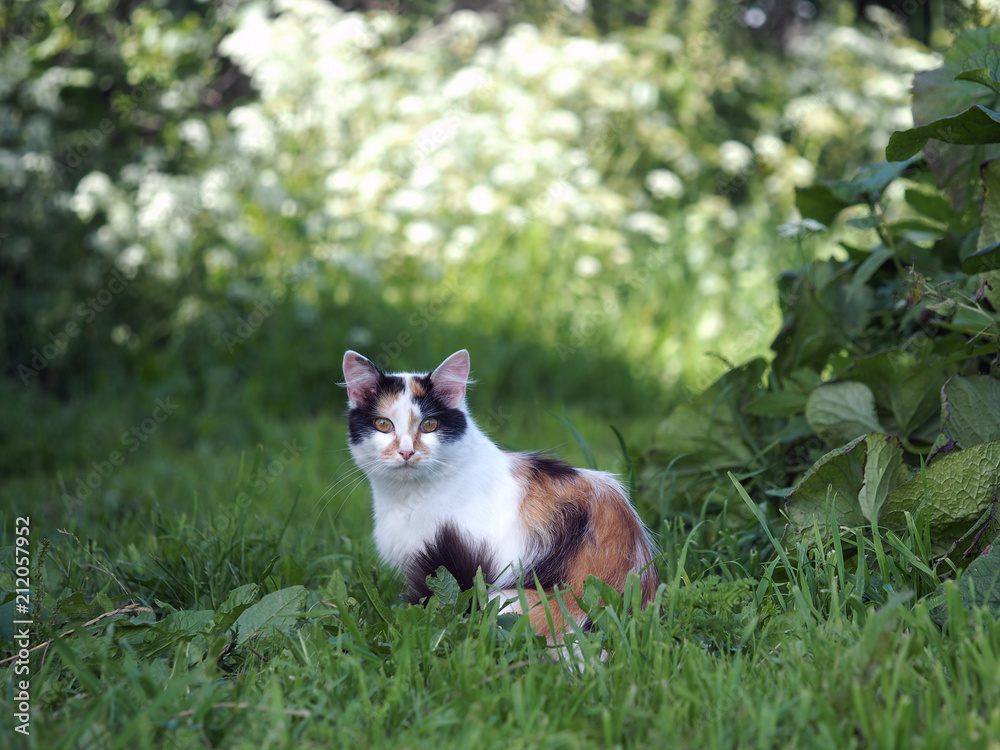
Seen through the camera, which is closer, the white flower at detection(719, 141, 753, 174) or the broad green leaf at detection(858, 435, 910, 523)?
the broad green leaf at detection(858, 435, 910, 523)

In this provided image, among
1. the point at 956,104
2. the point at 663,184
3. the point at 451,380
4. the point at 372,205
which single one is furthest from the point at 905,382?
the point at 372,205

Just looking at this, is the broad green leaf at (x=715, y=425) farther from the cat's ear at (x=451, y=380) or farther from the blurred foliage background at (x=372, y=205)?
the blurred foliage background at (x=372, y=205)

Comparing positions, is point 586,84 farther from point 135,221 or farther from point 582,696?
point 582,696

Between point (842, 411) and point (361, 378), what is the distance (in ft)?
4.29

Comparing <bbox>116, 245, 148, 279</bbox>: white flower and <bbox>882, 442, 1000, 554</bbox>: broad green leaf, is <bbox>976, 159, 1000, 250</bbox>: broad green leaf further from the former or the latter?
<bbox>116, 245, 148, 279</bbox>: white flower

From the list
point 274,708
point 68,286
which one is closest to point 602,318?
point 68,286

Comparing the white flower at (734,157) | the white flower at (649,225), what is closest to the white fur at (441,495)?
the white flower at (649,225)

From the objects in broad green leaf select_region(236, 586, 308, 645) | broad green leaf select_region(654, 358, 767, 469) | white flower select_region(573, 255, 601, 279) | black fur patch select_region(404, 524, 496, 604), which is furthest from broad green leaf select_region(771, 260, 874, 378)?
white flower select_region(573, 255, 601, 279)

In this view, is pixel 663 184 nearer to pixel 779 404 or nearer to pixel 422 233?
pixel 422 233

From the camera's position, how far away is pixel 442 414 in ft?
7.32

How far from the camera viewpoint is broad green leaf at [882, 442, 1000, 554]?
6.39 ft

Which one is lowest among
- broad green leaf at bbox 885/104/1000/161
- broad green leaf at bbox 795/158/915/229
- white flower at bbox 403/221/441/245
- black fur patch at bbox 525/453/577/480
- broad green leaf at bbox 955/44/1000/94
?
white flower at bbox 403/221/441/245

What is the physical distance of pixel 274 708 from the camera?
149cm

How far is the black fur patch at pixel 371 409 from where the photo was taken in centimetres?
225
